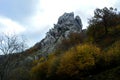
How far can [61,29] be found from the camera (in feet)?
614

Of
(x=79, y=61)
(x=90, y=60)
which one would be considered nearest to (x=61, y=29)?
(x=79, y=61)

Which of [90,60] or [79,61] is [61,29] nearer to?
[79,61]

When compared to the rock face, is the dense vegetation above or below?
below

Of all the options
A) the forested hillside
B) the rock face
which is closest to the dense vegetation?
the forested hillside

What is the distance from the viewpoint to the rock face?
182 metres

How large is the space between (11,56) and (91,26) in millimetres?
73662

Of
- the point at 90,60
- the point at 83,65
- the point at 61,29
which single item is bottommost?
the point at 83,65

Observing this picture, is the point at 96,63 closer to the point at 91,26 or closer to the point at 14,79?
the point at 14,79

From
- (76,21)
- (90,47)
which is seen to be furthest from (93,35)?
(76,21)

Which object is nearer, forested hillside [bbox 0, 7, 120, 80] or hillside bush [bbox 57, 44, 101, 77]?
forested hillside [bbox 0, 7, 120, 80]

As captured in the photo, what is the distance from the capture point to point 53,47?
578ft

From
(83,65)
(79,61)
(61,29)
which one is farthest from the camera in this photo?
(61,29)

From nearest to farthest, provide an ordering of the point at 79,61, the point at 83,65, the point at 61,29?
the point at 83,65
the point at 79,61
the point at 61,29

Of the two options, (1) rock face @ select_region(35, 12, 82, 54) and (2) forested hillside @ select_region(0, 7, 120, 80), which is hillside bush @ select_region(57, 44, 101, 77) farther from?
(1) rock face @ select_region(35, 12, 82, 54)
